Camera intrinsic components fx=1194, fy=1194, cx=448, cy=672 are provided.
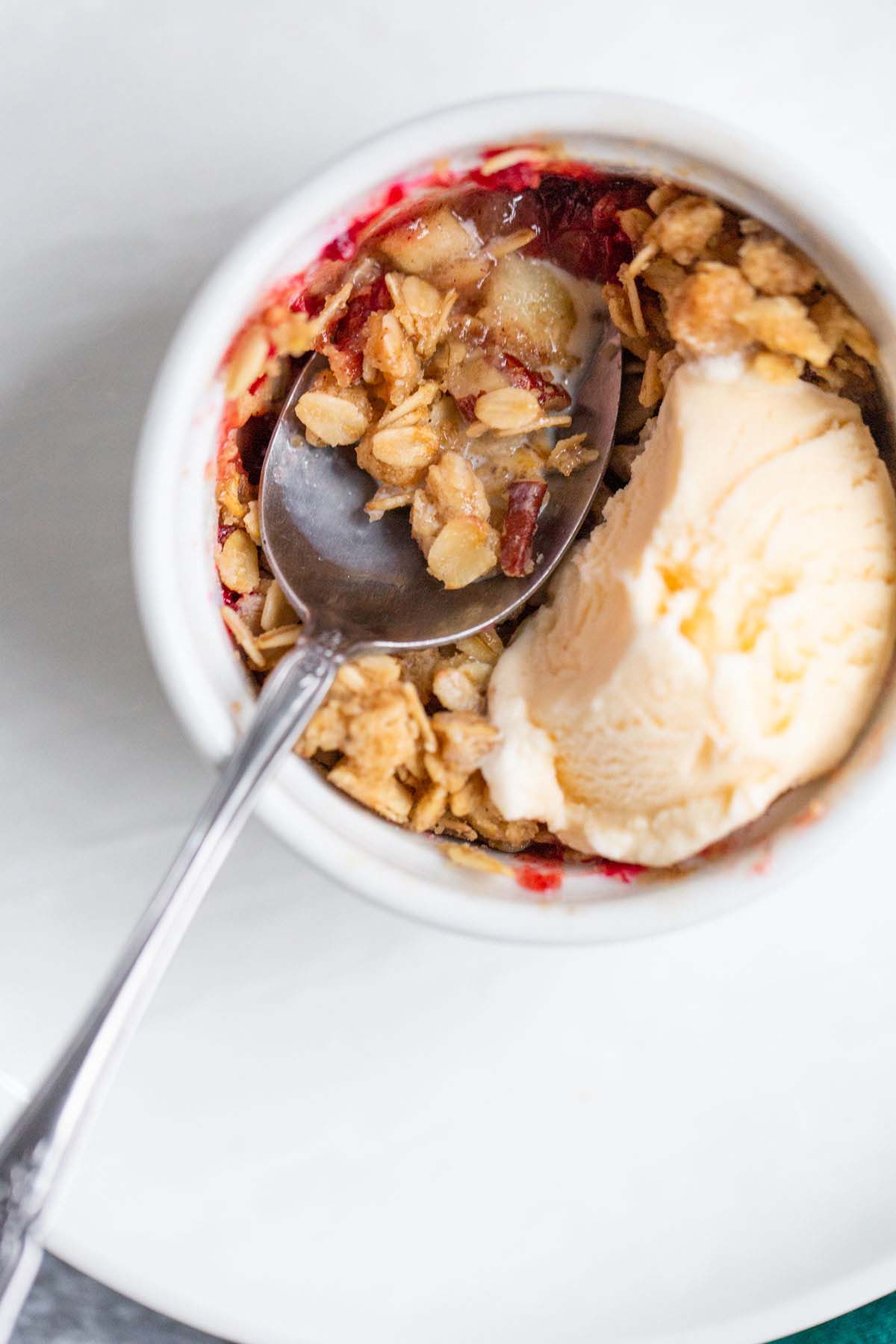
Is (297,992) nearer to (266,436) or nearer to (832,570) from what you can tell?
(266,436)

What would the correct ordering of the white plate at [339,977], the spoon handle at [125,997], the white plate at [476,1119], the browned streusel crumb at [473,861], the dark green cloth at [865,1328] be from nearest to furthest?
the spoon handle at [125,997]
the browned streusel crumb at [473,861]
the white plate at [339,977]
the white plate at [476,1119]
the dark green cloth at [865,1328]

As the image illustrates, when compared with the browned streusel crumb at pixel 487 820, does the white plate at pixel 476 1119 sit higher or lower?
lower

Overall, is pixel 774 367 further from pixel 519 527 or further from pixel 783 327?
pixel 519 527

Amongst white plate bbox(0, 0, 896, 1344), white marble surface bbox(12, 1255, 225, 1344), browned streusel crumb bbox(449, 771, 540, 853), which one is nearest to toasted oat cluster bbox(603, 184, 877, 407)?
white plate bbox(0, 0, 896, 1344)

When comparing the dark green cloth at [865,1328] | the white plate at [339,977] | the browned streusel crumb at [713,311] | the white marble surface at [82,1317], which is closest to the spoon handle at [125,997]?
the white plate at [339,977]

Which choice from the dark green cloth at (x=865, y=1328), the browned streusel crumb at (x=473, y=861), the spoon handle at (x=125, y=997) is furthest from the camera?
the dark green cloth at (x=865, y=1328)

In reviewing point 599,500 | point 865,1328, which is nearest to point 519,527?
point 599,500

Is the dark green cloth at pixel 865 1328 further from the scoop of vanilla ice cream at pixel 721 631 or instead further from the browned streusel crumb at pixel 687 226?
the browned streusel crumb at pixel 687 226
